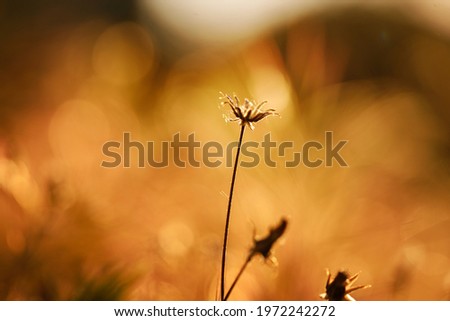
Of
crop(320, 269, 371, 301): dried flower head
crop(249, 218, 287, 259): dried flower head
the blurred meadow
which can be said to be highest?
the blurred meadow

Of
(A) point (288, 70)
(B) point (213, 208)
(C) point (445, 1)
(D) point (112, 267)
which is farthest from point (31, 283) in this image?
(C) point (445, 1)

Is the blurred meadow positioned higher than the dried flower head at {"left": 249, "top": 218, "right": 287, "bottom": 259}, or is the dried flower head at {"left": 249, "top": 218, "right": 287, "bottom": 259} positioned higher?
the blurred meadow

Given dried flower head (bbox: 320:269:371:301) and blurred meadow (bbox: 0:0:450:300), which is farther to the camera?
blurred meadow (bbox: 0:0:450:300)

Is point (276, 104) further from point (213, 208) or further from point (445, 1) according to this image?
point (445, 1)

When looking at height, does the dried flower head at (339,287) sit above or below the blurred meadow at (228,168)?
below

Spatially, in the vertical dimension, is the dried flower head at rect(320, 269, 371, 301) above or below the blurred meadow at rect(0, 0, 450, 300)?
below

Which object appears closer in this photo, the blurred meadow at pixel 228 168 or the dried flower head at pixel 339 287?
the dried flower head at pixel 339 287
